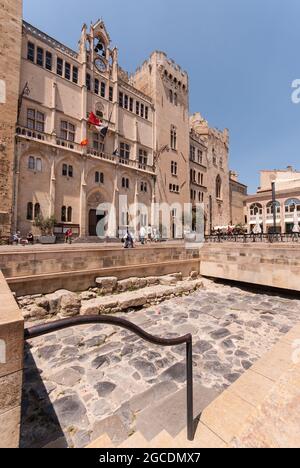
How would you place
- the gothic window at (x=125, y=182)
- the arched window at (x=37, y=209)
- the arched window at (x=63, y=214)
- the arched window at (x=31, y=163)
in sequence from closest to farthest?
1. the arched window at (x=31, y=163)
2. the arched window at (x=37, y=209)
3. the arched window at (x=63, y=214)
4. the gothic window at (x=125, y=182)

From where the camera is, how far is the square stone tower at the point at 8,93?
55.0 ft

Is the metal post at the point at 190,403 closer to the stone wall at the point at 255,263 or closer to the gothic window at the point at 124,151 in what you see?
the stone wall at the point at 255,263

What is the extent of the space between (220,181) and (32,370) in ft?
148

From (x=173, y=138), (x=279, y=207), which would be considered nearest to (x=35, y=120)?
(x=173, y=138)

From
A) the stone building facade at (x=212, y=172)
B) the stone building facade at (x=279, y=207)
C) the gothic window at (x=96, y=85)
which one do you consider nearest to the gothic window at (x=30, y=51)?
the gothic window at (x=96, y=85)

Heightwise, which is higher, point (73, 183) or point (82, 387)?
point (73, 183)

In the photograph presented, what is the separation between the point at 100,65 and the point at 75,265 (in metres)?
26.0

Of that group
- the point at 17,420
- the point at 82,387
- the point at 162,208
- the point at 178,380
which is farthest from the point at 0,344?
the point at 162,208

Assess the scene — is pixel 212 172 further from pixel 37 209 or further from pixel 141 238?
pixel 37 209

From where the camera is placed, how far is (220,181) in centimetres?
4381

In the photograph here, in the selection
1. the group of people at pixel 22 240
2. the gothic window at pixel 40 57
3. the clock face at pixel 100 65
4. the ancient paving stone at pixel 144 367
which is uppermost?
the clock face at pixel 100 65

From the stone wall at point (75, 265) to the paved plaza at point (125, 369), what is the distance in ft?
8.35

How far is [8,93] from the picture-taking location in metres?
17.3

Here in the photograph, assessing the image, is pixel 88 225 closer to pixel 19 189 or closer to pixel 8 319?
pixel 19 189
